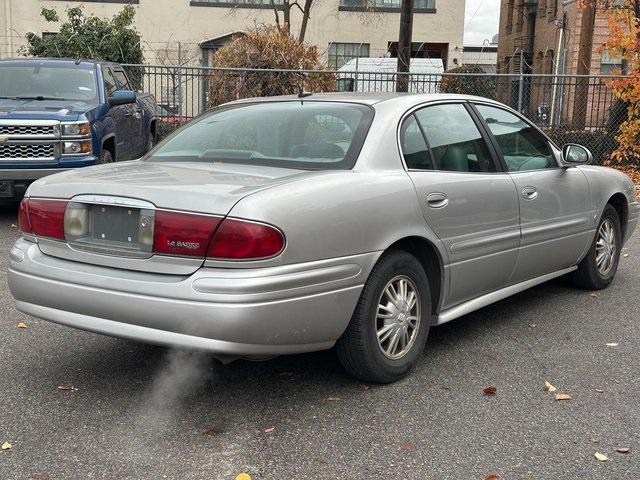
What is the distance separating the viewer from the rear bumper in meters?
3.32

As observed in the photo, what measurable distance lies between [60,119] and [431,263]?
558 cm

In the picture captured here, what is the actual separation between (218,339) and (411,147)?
1.67 m

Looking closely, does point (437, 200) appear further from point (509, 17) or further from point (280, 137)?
point (509, 17)

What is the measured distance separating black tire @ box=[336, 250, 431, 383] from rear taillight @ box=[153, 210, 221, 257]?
86cm

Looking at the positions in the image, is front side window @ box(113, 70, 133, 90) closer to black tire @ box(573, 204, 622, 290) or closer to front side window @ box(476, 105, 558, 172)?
front side window @ box(476, 105, 558, 172)

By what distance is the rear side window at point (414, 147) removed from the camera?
429 centimetres

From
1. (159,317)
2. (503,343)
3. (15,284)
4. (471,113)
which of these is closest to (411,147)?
(471,113)

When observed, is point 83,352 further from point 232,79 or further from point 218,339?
point 232,79

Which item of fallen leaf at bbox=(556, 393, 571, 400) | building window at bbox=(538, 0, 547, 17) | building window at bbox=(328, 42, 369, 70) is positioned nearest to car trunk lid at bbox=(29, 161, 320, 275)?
fallen leaf at bbox=(556, 393, 571, 400)

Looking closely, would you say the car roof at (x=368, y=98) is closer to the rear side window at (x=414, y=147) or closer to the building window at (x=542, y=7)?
the rear side window at (x=414, y=147)

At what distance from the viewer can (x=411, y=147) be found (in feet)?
14.3

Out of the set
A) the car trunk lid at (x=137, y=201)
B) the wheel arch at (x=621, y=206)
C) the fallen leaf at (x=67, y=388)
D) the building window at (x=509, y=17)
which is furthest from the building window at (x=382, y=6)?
the fallen leaf at (x=67, y=388)

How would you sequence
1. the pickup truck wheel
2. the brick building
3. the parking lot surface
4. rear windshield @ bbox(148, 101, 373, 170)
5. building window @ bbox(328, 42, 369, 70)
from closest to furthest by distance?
1. the parking lot surface
2. rear windshield @ bbox(148, 101, 373, 170)
3. the pickup truck wheel
4. the brick building
5. building window @ bbox(328, 42, 369, 70)

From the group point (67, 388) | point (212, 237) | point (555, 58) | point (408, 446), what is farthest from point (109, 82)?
point (555, 58)
